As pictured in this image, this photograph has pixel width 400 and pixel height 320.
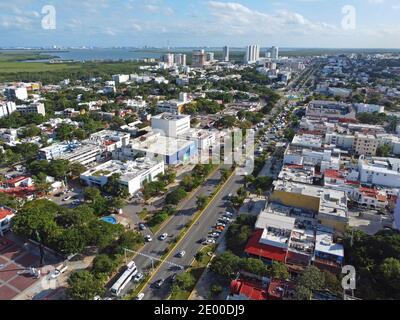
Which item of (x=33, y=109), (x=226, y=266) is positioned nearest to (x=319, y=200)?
(x=226, y=266)

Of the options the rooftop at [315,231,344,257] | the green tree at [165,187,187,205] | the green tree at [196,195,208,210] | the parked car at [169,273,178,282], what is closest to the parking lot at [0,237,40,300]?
the parked car at [169,273,178,282]

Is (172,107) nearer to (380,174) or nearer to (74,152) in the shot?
(74,152)

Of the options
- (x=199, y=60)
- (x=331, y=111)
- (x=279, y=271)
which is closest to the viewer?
(x=279, y=271)

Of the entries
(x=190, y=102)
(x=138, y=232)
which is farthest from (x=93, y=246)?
(x=190, y=102)

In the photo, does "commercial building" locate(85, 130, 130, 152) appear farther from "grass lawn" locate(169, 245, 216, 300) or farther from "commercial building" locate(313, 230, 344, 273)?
"commercial building" locate(313, 230, 344, 273)

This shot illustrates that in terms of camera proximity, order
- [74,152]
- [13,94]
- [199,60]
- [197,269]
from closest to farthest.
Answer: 1. [197,269]
2. [74,152]
3. [13,94]
4. [199,60]

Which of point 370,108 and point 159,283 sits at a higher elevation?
point 370,108

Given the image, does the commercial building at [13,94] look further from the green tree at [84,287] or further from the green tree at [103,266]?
the green tree at [84,287]
